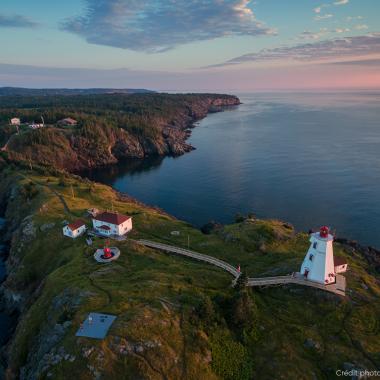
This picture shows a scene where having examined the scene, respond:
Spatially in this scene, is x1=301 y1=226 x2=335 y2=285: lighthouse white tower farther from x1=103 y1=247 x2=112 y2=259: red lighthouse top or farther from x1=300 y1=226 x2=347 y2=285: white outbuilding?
x1=103 y1=247 x2=112 y2=259: red lighthouse top

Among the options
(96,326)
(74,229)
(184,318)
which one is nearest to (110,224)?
(74,229)

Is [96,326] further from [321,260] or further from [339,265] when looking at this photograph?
[339,265]

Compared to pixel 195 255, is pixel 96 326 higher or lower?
higher

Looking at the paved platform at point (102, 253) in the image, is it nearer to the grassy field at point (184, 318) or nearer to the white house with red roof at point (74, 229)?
the grassy field at point (184, 318)

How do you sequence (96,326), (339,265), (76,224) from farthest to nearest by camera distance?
(76,224), (339,265), (96,326)

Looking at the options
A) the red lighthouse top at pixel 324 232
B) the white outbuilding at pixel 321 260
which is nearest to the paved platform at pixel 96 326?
the white outbuilding at pixel 321 260

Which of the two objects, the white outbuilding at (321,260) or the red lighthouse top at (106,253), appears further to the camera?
the red lighthouse top at (106,253)
